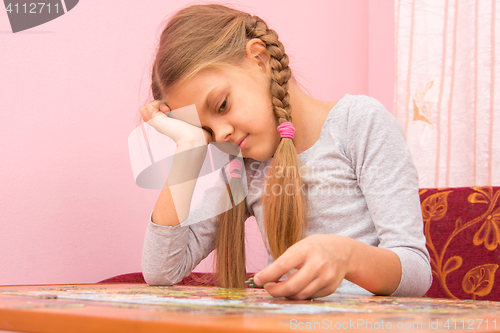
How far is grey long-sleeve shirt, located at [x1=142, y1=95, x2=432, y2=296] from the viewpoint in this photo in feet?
2.20

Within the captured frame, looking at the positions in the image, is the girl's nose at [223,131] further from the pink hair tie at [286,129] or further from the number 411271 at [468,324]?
the number 411271 at [468,324]

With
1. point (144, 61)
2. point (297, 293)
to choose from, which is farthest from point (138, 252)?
point (297, 293)

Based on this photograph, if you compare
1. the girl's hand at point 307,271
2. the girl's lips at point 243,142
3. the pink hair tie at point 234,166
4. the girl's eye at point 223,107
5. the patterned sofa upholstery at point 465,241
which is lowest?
the patterned sofa upholstery at point 465,241

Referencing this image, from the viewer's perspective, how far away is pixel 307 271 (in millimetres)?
391

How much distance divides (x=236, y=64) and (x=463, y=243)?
0.70m

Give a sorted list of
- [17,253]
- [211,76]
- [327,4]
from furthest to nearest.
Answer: [327,4], [17,253], [211,76]

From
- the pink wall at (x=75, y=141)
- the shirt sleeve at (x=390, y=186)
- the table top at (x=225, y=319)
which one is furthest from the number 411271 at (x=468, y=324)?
the pink wall at (x=75, y=141)

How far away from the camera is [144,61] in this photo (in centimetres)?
110

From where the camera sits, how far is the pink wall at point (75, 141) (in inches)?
35.7

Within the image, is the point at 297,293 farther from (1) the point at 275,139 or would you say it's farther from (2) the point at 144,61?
(2) the point at 144,61

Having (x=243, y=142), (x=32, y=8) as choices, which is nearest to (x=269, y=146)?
(x=243, y=142)

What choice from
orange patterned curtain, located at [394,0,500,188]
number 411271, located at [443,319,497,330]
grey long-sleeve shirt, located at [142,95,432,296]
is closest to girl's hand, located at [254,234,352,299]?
number 411271, located at [443,319,497,330]

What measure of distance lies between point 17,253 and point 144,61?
57 centimetres

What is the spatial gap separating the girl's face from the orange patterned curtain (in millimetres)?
781
